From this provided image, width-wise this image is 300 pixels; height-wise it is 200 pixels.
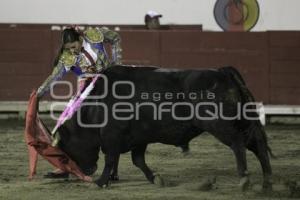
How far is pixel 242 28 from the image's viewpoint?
1260 centimetres

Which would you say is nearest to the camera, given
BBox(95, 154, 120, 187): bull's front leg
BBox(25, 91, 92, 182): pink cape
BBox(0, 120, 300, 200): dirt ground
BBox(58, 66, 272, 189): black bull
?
BBox(0, 120, 300, 200): dirt ground

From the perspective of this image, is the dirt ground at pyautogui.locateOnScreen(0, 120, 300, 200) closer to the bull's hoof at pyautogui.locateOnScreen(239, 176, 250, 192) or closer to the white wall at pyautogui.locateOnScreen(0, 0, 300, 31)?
the bull's hoof at pyautogui.locateOnScreen(239, 176, 250, 192)

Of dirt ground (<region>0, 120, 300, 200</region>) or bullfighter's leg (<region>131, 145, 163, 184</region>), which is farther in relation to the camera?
bullfighter's leg (<region>131, 145, 163, 184</region>)

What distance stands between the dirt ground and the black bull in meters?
0.14

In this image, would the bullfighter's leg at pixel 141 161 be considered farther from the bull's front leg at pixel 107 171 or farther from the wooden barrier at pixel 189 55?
the wooden barrier at pixel 189 55

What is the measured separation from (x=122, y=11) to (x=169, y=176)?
6878 millimetres

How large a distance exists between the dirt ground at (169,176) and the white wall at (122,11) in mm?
4552

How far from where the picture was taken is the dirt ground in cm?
491

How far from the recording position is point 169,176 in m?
5.73

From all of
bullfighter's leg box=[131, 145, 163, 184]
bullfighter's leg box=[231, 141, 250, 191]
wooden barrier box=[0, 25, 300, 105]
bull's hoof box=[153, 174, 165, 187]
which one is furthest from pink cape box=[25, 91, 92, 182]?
wooden barrier box=[0, 25, 300, 105]

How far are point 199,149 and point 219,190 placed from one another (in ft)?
7.69

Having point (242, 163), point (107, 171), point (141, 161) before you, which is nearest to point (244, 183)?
A: point (242, 163)

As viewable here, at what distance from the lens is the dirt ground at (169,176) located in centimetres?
491

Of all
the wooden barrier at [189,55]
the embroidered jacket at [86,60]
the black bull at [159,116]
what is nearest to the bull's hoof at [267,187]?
the black bull at [159,116]
